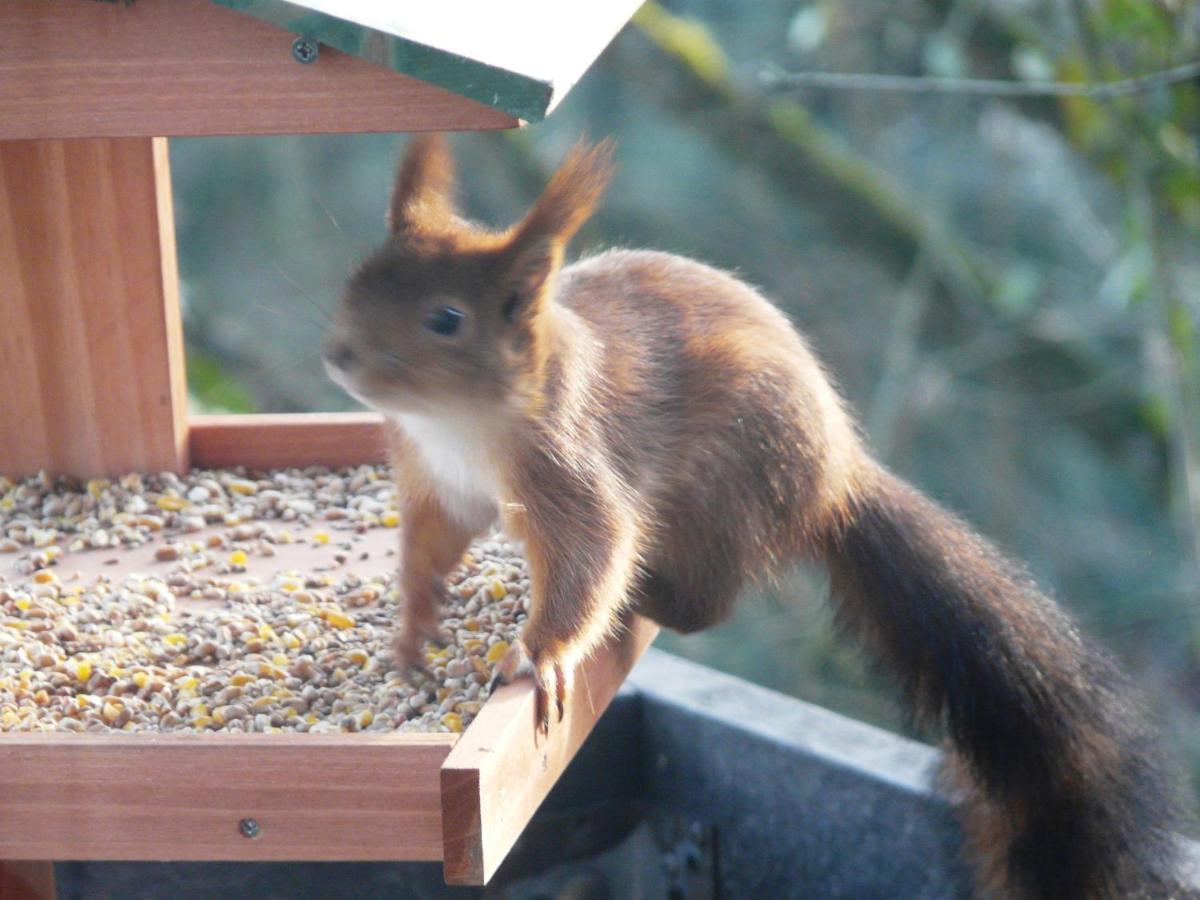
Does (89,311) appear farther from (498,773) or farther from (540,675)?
(498,773)

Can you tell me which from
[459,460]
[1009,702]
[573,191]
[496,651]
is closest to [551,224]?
[573,191]

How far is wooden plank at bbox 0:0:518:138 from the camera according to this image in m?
1.06

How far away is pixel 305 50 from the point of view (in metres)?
1.06

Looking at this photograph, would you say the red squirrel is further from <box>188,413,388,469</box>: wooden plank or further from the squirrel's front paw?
<box>188,413,388,469</box>: wooden plank

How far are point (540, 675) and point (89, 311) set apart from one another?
772mm

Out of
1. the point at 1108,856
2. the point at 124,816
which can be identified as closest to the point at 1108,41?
the point at 1108,856

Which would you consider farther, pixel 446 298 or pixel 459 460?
pixel 459 460

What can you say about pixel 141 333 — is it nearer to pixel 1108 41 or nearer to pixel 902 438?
pixel 1108 41

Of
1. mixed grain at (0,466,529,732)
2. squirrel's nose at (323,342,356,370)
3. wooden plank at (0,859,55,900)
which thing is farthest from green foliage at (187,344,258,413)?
squirrel's nose at (323,342,356,370)

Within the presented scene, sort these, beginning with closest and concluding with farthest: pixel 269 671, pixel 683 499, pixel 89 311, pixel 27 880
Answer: pixel 269 671 → pixel 27 880 → pixel 683 499 → pixel 89 311

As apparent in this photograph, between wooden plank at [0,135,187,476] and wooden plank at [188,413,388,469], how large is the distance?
33 millimetres

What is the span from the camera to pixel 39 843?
1.10m

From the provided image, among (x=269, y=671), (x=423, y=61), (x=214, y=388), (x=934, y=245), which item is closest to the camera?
(x=423, y=61)

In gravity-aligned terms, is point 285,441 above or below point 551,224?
below
